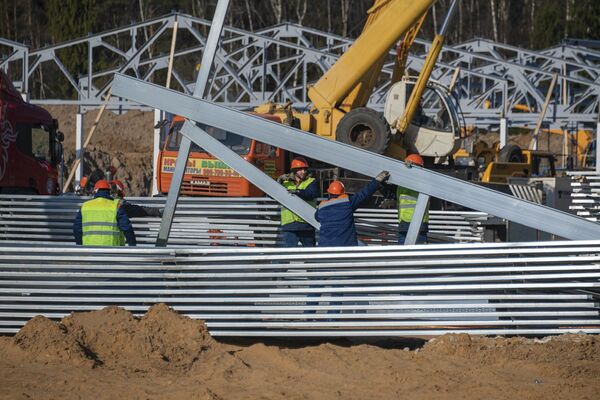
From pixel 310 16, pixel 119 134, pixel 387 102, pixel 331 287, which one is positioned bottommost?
pixel 331 287

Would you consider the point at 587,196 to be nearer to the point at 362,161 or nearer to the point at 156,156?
the point at 362,161

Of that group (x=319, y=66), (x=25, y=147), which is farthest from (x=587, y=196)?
(x=319, y=66)

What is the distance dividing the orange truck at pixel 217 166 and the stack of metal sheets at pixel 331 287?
8354mm

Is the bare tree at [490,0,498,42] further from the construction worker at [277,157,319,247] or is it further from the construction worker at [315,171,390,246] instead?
the construction worker at [315,171,390,246]

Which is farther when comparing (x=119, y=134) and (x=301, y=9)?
(x=301, y=9)

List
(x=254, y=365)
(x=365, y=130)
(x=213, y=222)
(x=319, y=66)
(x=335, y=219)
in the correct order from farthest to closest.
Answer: (x=319, y=66) → (x=365, y=130) → (x=213, y=222) → (x=335, y=219) → (x=254, y=365)

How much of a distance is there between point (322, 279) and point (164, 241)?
190cm

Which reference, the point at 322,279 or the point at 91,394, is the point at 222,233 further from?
the point at 91,394

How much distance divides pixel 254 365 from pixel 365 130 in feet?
37.7

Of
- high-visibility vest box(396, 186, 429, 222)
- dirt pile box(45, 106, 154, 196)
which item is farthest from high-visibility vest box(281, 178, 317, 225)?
dirt pile box(45, 106, 154, 196)

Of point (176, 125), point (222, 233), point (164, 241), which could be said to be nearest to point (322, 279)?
point (164, 241)

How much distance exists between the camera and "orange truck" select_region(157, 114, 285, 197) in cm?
1834

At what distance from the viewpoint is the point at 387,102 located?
67.2ft

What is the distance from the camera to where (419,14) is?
18.1 metres
